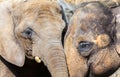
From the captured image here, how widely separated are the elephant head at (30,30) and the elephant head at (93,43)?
1.05ft

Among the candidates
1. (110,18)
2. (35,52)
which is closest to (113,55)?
(110,18)

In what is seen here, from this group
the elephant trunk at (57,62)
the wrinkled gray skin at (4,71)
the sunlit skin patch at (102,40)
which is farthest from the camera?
the wrinkled gray skin at (4,71)

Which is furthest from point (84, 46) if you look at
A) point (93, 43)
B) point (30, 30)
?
point (30, 30)

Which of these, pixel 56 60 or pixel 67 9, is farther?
pixel 67 9

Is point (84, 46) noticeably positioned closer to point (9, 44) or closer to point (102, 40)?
point (102, 40)

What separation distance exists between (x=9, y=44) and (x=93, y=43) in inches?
49.2

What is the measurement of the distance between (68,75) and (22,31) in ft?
3.15

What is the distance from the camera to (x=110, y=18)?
5.19m

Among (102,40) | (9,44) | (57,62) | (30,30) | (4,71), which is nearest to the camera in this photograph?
(102,40)

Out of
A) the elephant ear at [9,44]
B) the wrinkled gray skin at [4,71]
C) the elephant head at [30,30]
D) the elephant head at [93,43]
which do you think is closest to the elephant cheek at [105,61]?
the elephant head at [93,43]

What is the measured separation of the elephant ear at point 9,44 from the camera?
20.1ft

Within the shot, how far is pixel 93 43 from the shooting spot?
17.1 feet

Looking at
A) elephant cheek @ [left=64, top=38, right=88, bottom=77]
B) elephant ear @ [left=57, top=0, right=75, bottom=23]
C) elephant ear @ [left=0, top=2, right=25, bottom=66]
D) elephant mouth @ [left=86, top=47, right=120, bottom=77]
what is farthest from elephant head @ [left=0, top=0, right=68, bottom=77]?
elephant mouth @ [left=86, top=47, right=120, bottom=77]

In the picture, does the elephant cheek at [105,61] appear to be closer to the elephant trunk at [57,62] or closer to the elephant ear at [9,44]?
the elephant trunk at [57,62]
